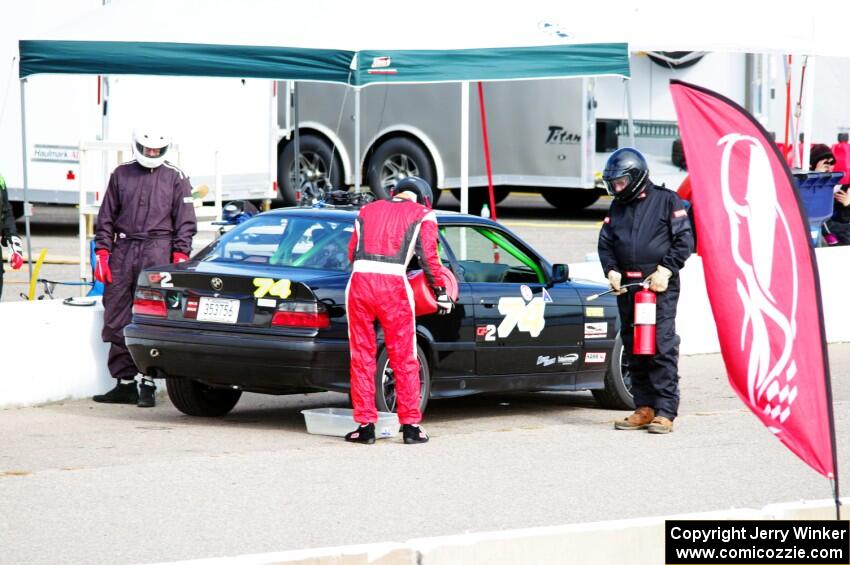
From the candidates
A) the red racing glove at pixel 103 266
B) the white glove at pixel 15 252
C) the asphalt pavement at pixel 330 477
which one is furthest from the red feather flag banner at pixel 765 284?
the white glove at pixel 15 252

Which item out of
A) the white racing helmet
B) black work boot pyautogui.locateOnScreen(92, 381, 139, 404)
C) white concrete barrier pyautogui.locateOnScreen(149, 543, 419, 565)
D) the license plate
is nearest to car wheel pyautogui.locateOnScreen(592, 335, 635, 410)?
the license plate

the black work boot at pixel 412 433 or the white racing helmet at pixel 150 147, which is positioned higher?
the white racing helmet at pixel 150 147

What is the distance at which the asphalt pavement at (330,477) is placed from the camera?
23.2 feet

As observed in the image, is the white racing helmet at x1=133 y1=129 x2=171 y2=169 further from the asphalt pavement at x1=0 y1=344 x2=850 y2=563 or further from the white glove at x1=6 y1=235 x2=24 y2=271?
the asphalt pavement at x1=0 y1=344 x2=850 y2=563

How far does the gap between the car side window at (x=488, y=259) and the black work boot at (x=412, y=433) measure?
1.31 meters

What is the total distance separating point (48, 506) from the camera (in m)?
7.50

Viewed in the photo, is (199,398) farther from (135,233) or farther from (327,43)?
(327,43)

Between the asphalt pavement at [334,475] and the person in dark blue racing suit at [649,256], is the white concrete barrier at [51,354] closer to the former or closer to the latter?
the asphalt pavement at [334,475]

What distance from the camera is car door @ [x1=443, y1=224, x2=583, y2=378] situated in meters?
10.2

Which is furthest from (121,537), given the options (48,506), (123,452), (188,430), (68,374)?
(68,374)

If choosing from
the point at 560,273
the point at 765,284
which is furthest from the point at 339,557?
the point at 560,273

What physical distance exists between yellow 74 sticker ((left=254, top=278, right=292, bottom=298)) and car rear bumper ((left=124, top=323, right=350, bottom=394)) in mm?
247

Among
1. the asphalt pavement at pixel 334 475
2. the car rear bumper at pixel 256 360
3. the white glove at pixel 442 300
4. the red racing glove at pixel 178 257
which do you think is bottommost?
the asphalt pavement at pixel 334 475

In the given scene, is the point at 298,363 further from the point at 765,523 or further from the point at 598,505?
the point at 765,523
